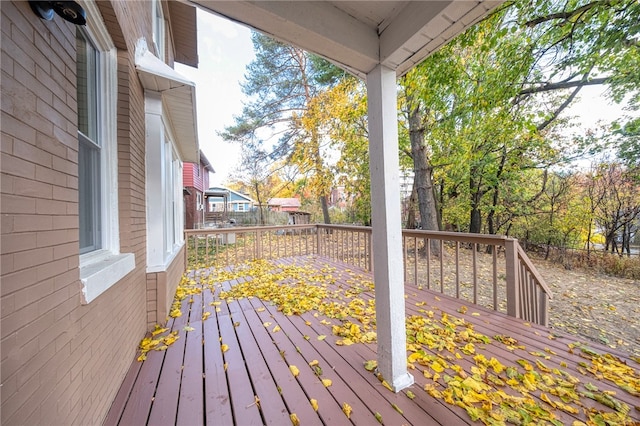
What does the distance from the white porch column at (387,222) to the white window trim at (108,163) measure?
177 cm

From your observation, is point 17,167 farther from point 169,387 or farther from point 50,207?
point 169,387

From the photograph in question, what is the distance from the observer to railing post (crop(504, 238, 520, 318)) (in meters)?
2.62

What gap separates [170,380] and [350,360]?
1.35 m

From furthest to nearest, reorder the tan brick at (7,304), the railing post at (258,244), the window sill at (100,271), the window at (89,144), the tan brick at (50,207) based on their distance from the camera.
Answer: the railing post at (258,244) → the window at (89,144) → the window sill at (100,271) → the tan brick at (50,207) → the tan brick at (7,304)

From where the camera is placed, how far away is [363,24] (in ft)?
4.91

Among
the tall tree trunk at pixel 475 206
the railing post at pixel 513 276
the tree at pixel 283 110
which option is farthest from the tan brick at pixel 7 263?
the tall tree trunk at pixel 475 206

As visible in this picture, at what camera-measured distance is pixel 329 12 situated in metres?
1.34

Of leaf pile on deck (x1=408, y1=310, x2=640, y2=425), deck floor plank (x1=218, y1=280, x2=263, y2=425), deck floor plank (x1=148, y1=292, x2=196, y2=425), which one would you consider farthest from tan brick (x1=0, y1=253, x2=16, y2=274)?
leaf pile on deck (x1=408, y1=310, x2=640, y2=425)

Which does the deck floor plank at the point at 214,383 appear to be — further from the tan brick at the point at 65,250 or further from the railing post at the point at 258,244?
the railing post at the point at 258,244

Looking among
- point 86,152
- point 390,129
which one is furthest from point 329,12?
point 86,152

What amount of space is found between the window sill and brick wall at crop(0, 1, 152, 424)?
6cm

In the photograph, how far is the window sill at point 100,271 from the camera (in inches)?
50.7

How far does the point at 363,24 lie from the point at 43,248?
199 centimetres

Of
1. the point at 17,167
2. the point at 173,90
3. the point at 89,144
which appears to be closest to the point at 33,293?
the point at 17,167
